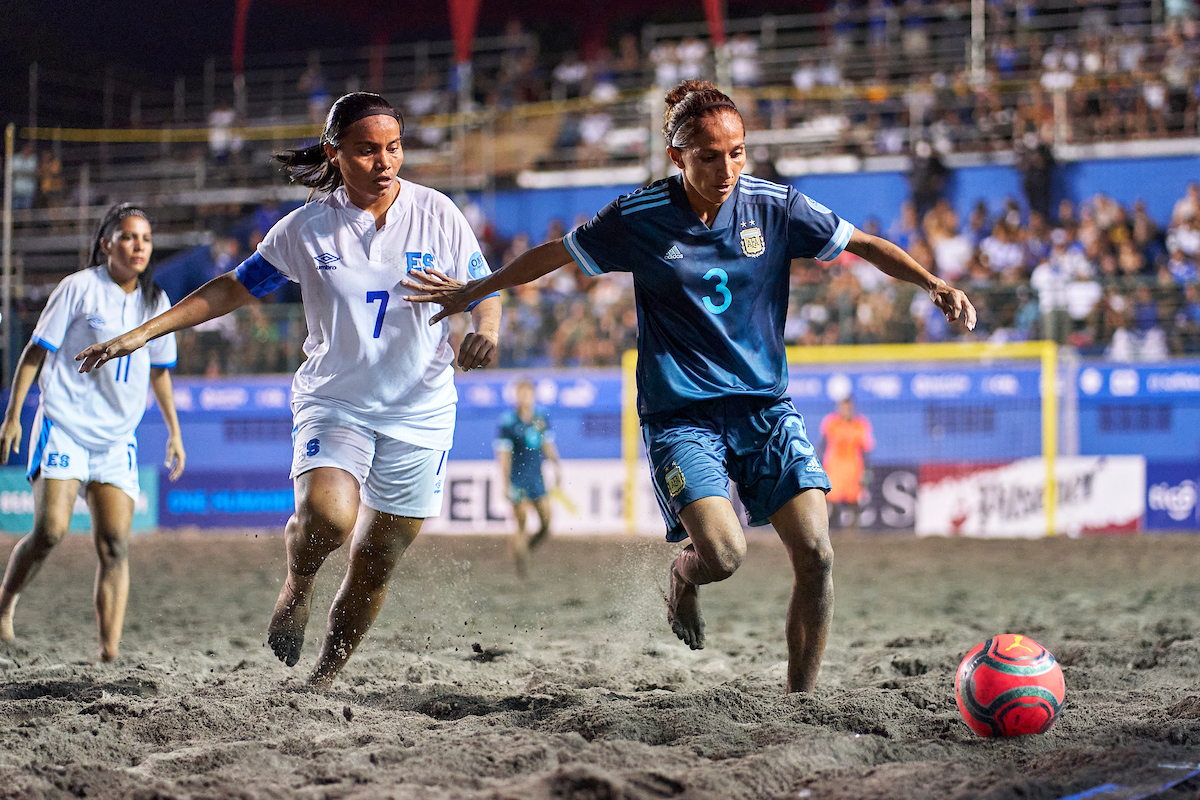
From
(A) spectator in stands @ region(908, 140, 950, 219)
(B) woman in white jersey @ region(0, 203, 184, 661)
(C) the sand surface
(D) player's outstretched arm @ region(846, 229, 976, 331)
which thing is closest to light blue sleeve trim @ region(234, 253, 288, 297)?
(B) woman in white jersey @ region(0, 203, 184, 661)

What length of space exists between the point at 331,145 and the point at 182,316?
0.92 m

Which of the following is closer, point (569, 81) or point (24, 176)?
point (24, 176)

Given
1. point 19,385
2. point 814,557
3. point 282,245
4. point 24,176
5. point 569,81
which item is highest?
point 569,81

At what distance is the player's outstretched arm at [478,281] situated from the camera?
14.9 feet

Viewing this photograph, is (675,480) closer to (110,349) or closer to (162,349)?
(110,349)

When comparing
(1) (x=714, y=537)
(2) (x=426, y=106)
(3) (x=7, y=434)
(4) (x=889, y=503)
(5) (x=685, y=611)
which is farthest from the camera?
(2) (x=426, y=106)

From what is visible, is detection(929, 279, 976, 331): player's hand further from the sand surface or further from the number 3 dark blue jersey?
the sand surface

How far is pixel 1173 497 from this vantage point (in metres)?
14.7

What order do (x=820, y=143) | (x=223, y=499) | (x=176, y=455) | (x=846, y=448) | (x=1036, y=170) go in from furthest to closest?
(x=820, y=143) → (x=1036, y=170) → (x=223, y=499) → (x=846, y=448) → (x=176, y=455)

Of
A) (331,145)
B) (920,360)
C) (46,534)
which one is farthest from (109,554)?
(920,360)

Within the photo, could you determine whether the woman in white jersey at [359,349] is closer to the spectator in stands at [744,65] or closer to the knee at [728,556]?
the knee at [728,556]

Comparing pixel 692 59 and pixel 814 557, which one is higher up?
pixel 692 59

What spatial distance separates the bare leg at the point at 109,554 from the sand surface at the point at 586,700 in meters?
0.22

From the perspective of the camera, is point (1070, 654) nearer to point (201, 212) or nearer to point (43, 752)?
point (43, 752)
